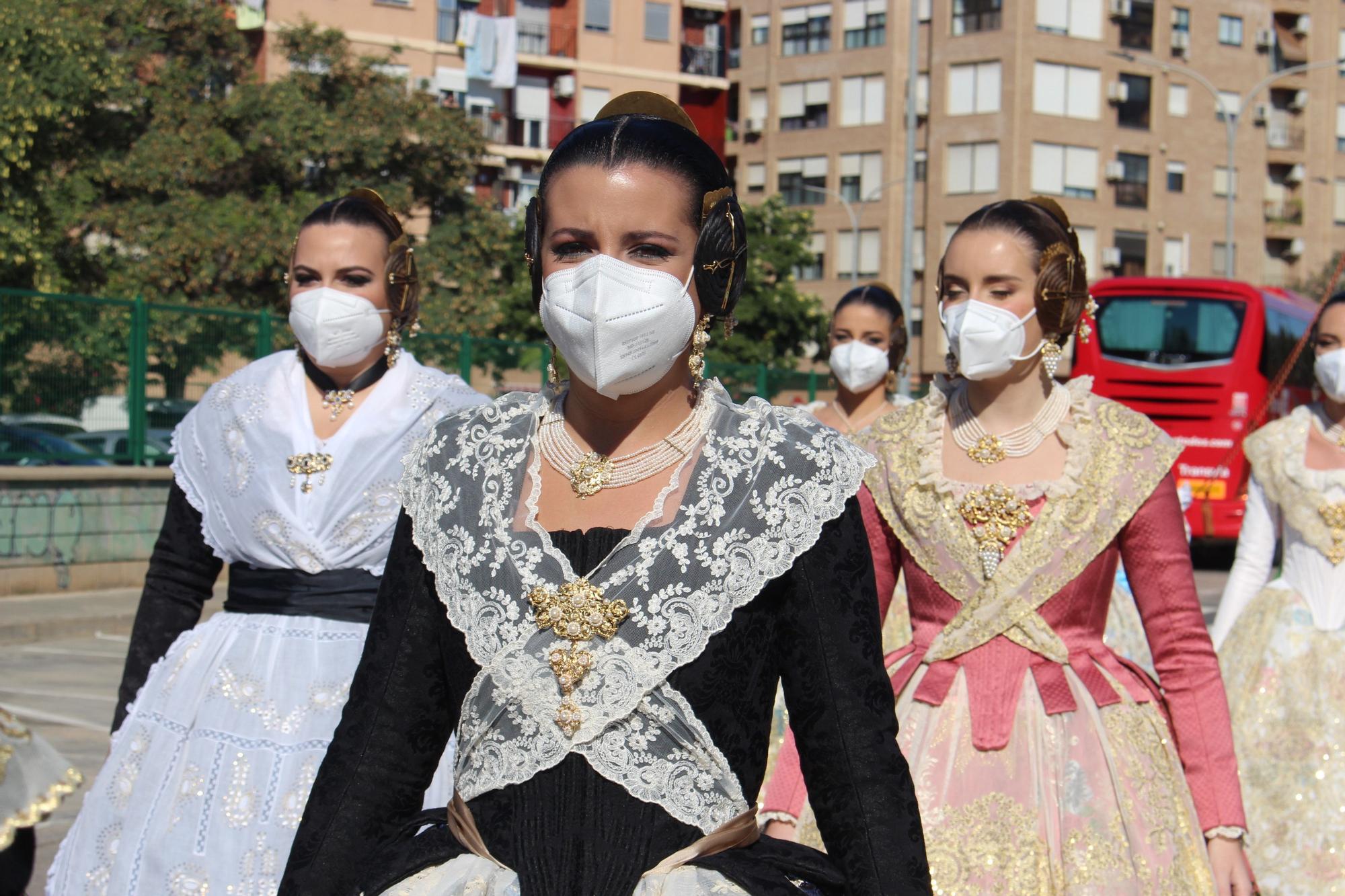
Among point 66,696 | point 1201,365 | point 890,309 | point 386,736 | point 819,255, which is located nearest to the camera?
point 386,736

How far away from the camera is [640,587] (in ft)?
7.73

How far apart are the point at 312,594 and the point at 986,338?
175cm

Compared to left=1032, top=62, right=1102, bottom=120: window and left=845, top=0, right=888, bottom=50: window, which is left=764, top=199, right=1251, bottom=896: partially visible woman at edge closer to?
left=1032, top=62, right=1102, bottom=120: window

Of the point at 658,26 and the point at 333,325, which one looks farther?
the point at 658,26

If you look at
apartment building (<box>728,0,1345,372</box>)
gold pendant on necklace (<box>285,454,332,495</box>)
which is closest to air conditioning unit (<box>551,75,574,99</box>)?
apartment building (<box>728,0,1345,372</box>)

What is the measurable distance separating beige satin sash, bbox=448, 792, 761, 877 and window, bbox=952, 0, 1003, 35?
184ft

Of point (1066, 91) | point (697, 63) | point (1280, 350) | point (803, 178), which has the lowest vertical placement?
point (1280, 350)

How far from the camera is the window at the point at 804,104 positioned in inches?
2410

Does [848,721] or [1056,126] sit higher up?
[1056,126]

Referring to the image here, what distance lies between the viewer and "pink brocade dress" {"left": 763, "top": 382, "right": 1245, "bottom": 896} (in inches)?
152

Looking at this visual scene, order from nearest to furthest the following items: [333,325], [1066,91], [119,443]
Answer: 1. [333,325]
2. [119,443]
3. [1066,91]

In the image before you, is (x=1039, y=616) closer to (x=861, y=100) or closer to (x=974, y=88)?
(x=974, y=88)

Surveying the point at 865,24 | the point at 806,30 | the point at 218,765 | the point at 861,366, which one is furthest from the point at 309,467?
the point at 806,30

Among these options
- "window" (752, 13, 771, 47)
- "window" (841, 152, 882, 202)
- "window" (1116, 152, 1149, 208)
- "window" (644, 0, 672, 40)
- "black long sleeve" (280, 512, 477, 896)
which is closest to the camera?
"black long sleeve" (280, 512, 477, 896)
